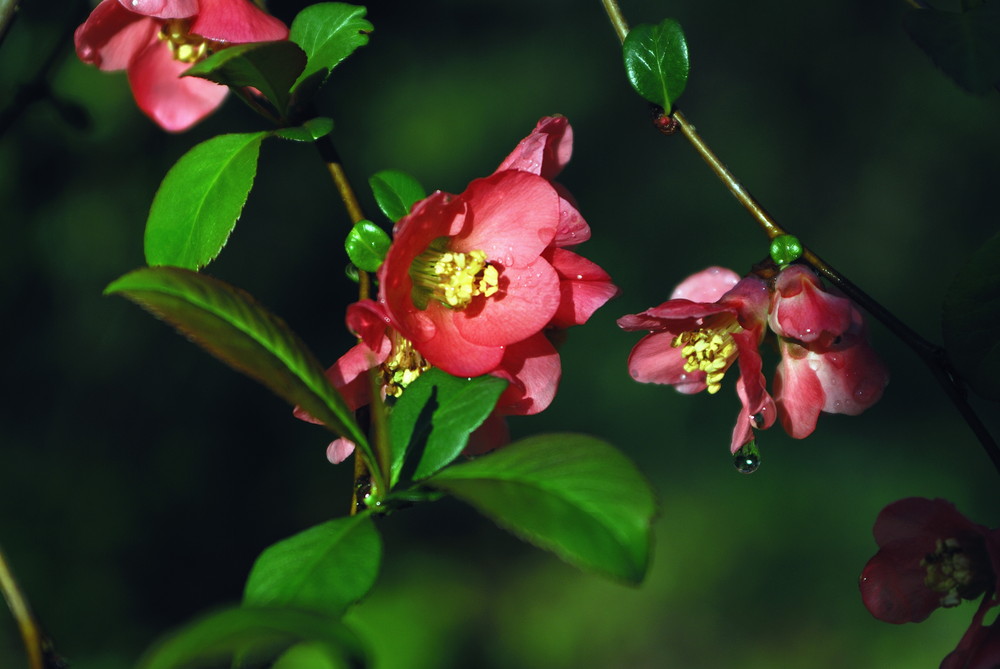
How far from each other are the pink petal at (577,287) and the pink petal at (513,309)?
13 millimetres

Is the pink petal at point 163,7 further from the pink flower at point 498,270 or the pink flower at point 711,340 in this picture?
the pink flower at point 711,340

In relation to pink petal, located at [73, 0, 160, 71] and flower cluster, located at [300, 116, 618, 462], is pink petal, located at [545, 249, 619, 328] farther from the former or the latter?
pink petal, located at [73, 0, 160, 71]

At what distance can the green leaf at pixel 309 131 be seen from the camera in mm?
568

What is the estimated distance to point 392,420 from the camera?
496mm

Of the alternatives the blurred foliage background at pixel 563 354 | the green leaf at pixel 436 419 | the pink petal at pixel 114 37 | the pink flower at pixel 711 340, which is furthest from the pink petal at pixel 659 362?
the blurred foliage background at pixel 563 354

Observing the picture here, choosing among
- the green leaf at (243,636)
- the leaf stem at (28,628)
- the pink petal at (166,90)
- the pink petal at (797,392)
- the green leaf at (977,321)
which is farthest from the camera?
the pink petal at (166,90)

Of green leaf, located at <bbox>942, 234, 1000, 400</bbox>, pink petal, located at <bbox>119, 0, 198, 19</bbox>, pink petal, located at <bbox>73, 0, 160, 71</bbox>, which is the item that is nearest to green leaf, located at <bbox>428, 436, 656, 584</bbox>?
green leaf, located at <bbox>942, 234, 1000, 400</bbox>

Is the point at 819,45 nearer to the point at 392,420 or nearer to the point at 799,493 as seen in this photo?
the point at 799,493

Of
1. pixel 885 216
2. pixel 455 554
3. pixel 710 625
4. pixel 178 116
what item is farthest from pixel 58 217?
pixel 885 216

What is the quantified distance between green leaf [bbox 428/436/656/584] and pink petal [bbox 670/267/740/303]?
32 cm

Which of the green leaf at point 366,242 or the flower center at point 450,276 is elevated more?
the green leaf at point 366,242

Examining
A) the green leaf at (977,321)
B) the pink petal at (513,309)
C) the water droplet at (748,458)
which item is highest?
the pink petal at (513,309)

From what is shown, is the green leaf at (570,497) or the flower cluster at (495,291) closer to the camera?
the green leaf at (570,497)

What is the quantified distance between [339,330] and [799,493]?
1.19 m
